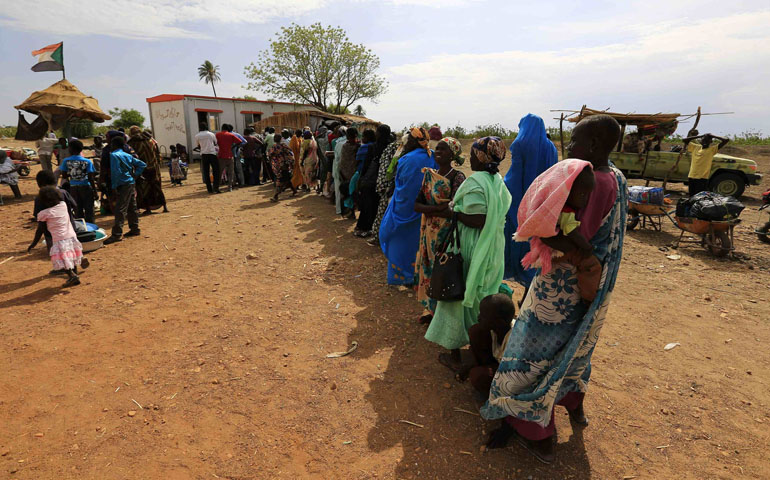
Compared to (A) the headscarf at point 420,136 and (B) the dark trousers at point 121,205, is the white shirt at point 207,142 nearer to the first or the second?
(B) the dark trousers at point 121,205

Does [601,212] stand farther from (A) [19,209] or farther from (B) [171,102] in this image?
(B) [171,102]

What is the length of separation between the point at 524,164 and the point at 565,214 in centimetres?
208

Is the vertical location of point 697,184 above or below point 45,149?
below

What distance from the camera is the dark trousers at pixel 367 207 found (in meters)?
6.87

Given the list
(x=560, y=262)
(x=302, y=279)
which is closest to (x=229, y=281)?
(x=302, y=279)

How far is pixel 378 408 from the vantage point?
2.79 meters

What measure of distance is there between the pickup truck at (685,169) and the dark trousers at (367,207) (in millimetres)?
8505

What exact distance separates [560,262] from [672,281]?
4.60 meters

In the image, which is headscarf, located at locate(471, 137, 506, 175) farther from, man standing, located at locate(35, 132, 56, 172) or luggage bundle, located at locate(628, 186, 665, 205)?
man standing, located at locate(35, 132, 56, 172)

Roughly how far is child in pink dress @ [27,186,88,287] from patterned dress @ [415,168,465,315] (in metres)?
4.18

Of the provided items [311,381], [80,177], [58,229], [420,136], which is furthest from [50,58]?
[311,381]

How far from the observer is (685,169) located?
11344 millimetres

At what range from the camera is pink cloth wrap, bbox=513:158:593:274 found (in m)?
1.76

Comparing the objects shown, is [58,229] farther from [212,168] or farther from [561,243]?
[212,168]
